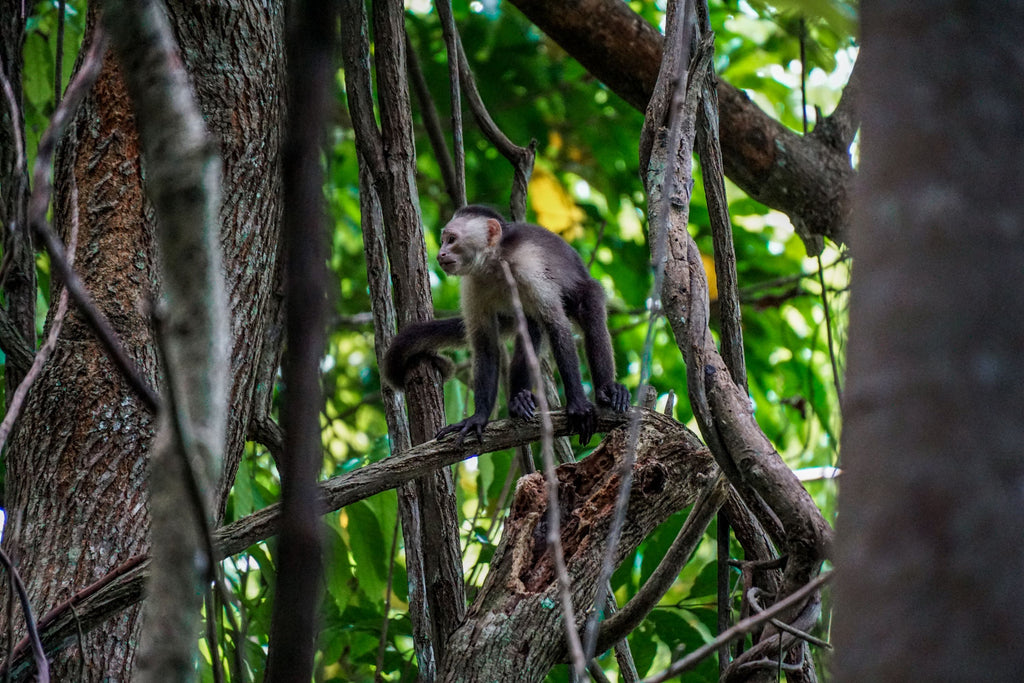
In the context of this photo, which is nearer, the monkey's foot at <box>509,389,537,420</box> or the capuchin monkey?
the monkey's foot at <box>509,389,537,420</box>

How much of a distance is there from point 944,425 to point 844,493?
0.10 metres

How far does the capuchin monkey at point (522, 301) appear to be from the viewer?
3.80 m

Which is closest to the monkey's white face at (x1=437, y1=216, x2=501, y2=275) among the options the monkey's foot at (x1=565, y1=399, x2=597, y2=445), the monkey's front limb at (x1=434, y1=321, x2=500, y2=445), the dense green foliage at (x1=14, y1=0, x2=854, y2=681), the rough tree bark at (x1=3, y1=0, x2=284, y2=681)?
the monkey's front limb at (x1=434, y1=321, x2=500, y2=445)

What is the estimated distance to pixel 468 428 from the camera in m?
3.13

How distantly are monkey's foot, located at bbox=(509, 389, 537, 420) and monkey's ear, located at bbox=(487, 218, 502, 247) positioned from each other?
30.8 inches

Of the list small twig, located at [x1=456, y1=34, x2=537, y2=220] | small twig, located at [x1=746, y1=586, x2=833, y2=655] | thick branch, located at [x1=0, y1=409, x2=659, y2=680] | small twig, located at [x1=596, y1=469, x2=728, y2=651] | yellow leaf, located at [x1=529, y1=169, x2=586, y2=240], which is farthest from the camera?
yellow leaf, located at [x1=529, y1=169, x2=586, y2=240]

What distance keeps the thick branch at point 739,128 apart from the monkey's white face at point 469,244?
2.63 feet

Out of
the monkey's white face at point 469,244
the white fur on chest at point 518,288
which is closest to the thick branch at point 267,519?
the white fur on chest at point 518,288

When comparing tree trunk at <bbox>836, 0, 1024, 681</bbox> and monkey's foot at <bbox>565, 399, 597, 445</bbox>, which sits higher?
monkey's foot at <bbox>565, 399, 597, 445</bbox>

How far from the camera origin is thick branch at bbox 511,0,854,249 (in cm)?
392

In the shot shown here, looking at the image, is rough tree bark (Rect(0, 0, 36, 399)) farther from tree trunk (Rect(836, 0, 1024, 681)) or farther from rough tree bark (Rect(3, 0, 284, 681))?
tree trunk (Rect(836, 0, 1024, 681))

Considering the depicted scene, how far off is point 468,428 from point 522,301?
1.08 m

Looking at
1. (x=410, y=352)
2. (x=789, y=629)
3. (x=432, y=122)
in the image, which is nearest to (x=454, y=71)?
(x=432, y=122)

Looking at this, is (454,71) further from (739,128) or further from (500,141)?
(739,128)
